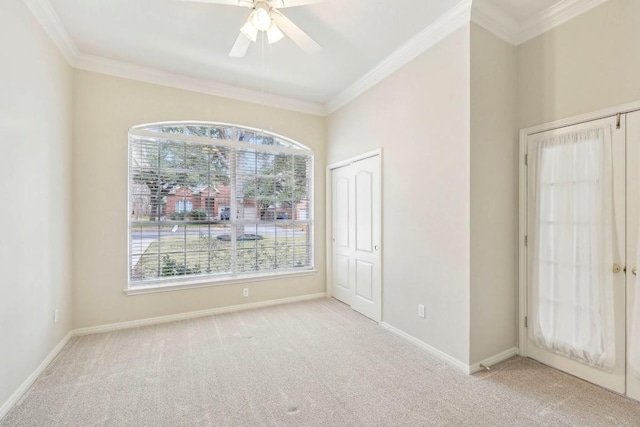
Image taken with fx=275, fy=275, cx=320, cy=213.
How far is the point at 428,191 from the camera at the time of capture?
272cm

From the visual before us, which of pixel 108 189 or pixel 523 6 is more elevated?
pixel 523 6

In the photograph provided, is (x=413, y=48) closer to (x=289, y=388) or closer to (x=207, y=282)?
(x=289, y=388)

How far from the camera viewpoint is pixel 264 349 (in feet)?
9.00

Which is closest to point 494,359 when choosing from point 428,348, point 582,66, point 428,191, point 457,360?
point 457,360

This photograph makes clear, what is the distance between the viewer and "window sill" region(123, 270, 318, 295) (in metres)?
3.33

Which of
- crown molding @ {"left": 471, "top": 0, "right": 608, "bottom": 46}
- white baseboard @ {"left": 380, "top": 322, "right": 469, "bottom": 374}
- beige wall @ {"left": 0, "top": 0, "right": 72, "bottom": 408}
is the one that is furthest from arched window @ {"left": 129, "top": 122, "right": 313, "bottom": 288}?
crown molding @ {"left": 471, "top": 0, "right": 608, "bottom": 46}

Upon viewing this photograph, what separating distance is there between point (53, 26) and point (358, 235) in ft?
12.4

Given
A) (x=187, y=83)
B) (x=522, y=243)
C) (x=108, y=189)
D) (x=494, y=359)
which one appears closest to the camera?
(x=494, y=359)

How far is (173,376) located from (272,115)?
338cm

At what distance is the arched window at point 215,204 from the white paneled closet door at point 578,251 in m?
2.89

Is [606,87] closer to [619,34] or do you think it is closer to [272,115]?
[619,34]

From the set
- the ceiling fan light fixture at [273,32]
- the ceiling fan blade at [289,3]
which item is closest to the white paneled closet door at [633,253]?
the ceiling fan blade at [289,3]

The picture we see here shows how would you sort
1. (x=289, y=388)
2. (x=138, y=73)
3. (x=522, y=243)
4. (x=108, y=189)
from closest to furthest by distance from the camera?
(x=289, y=388), (x=522, y=243), (x=108, y=189), (x=138, y=73)

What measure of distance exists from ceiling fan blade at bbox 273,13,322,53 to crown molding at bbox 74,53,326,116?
6.04 ft
